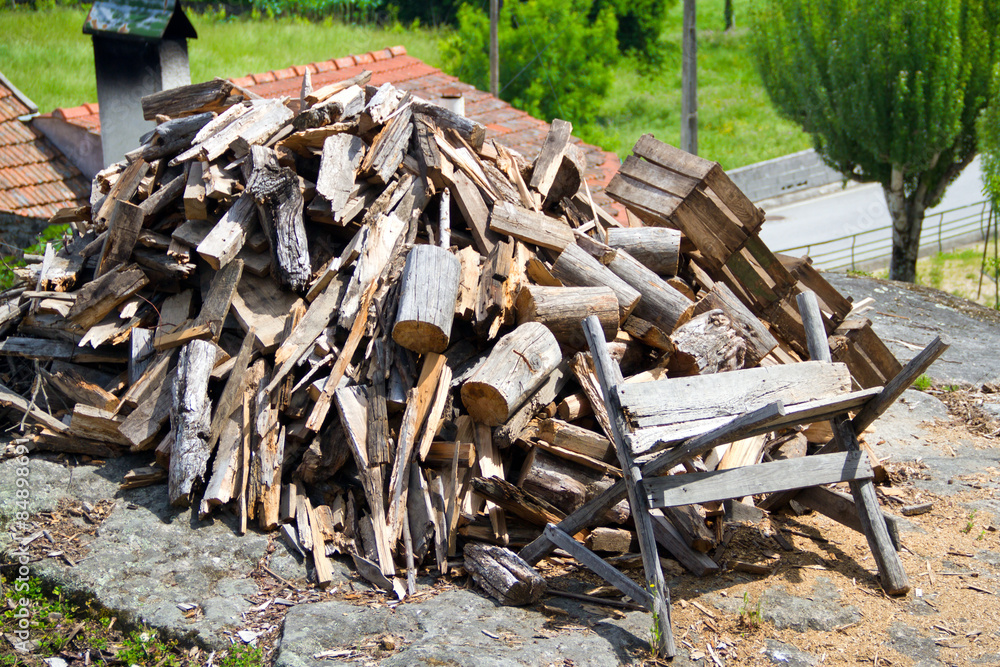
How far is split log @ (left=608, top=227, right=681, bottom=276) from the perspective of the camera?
20.7ft

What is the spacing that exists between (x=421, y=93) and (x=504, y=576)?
10.1 m

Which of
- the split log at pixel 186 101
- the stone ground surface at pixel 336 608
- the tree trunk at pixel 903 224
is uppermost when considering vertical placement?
the split log at pixel 186 101

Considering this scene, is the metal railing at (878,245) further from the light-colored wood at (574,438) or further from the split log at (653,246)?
the light-colored wood at (574,438)

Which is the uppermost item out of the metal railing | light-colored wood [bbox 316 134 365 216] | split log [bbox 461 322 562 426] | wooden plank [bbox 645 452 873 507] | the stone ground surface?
light-colored wood [bbox 316 134 365 216]

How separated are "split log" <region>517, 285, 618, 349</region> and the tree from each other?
1080cm

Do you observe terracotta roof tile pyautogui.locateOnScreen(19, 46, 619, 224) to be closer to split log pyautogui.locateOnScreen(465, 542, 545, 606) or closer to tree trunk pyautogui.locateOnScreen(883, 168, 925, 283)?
tree trunk pyautogui.locateOnScreen(883, 168, 925, 283)

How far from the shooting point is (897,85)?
13258 mm

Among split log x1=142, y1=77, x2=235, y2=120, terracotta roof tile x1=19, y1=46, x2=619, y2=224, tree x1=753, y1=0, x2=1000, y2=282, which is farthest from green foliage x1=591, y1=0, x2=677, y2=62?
split log x1=142, y1=77, x2=235, y2=120

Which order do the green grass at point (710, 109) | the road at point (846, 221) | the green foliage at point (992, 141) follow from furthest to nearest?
1. the green grass at point (710, 109)
2. the road at point (846, 221)
3. the green foliage at point (992, 141)

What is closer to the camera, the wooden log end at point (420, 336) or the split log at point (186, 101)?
the wooden log end at point (420, 336)

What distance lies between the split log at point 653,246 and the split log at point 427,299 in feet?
5.66

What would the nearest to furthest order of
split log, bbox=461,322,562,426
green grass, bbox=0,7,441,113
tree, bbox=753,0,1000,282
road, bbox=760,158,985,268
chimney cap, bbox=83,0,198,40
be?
split log, bbox=461,322,562,426
chimney cap, bbox=83,0,198,40
tree, bbox=753,0,1000,282
green grass, bbox=0,7,441,113
road, bbox=760,158,985,268

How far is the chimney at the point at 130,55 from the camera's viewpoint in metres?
9.10

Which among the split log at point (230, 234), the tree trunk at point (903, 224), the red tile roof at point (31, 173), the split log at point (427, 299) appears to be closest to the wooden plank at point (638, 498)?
the split log at point (427, 299)
